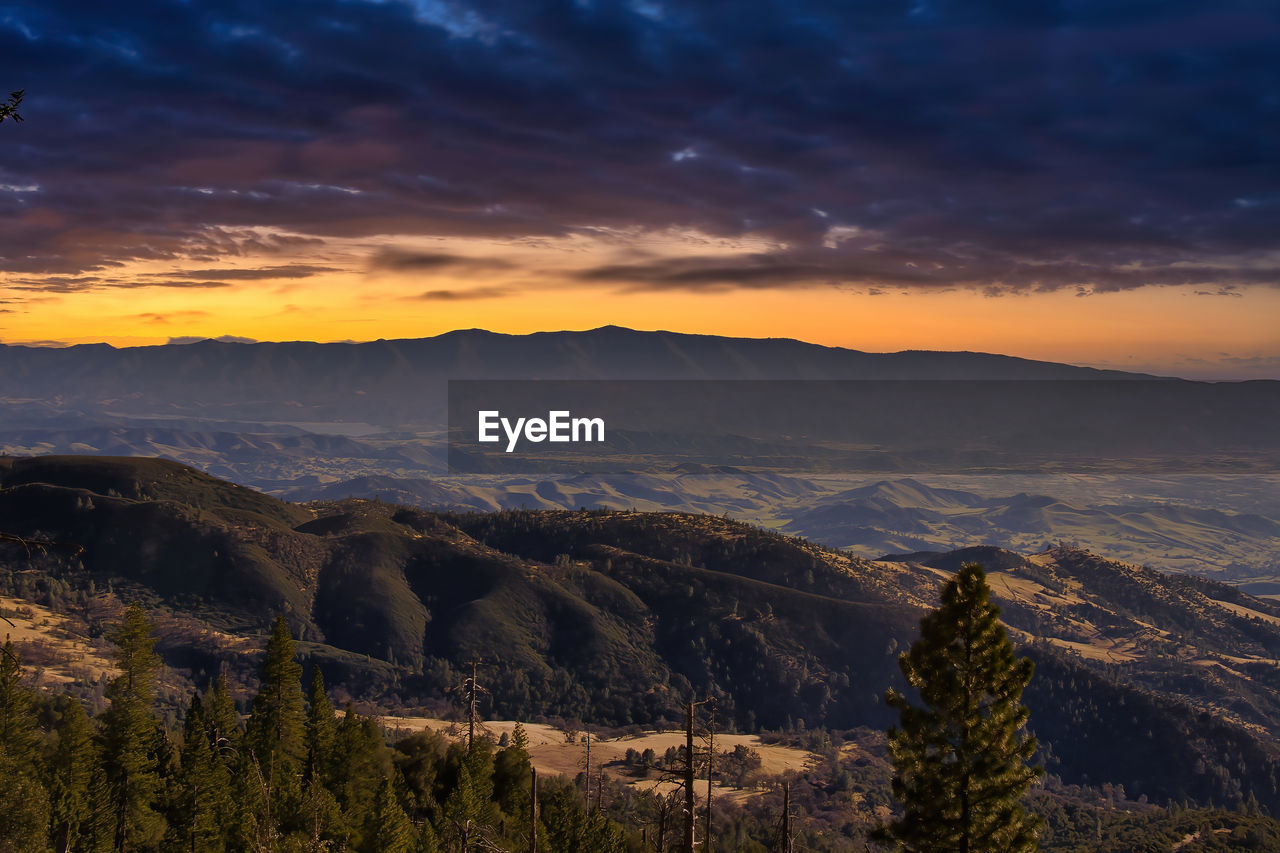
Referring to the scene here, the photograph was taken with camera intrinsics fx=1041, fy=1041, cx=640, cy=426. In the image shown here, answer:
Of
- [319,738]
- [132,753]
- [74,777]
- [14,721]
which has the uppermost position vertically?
[14,721]

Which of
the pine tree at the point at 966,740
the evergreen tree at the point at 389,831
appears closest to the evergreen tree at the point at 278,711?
the evergreen tree at the point at 389,831

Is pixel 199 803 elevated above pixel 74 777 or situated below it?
below

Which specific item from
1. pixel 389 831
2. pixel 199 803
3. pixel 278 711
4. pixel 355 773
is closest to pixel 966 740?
pixel 389 831

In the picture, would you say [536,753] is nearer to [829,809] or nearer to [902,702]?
[829,809]

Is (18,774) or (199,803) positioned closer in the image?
(18,774)

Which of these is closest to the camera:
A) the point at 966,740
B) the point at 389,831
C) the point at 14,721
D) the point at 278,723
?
the point at 966,740

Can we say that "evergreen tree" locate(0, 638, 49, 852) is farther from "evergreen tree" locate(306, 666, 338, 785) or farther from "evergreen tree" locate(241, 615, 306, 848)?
"evergreen tree" locate(306, 666, 338, 785)

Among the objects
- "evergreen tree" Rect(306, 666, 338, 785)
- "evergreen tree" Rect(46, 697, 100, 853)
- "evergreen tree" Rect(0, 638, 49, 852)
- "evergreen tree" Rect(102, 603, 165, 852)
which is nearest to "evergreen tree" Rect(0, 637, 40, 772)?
"evergreen tree" Rect(0, 638, 49, 852)

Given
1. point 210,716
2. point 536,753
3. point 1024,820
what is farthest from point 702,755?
point 536,753

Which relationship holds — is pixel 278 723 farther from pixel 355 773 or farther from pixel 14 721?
pixel 14 721

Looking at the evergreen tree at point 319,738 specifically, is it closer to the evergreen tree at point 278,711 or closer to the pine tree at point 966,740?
the evergreen tree at point 278,711
